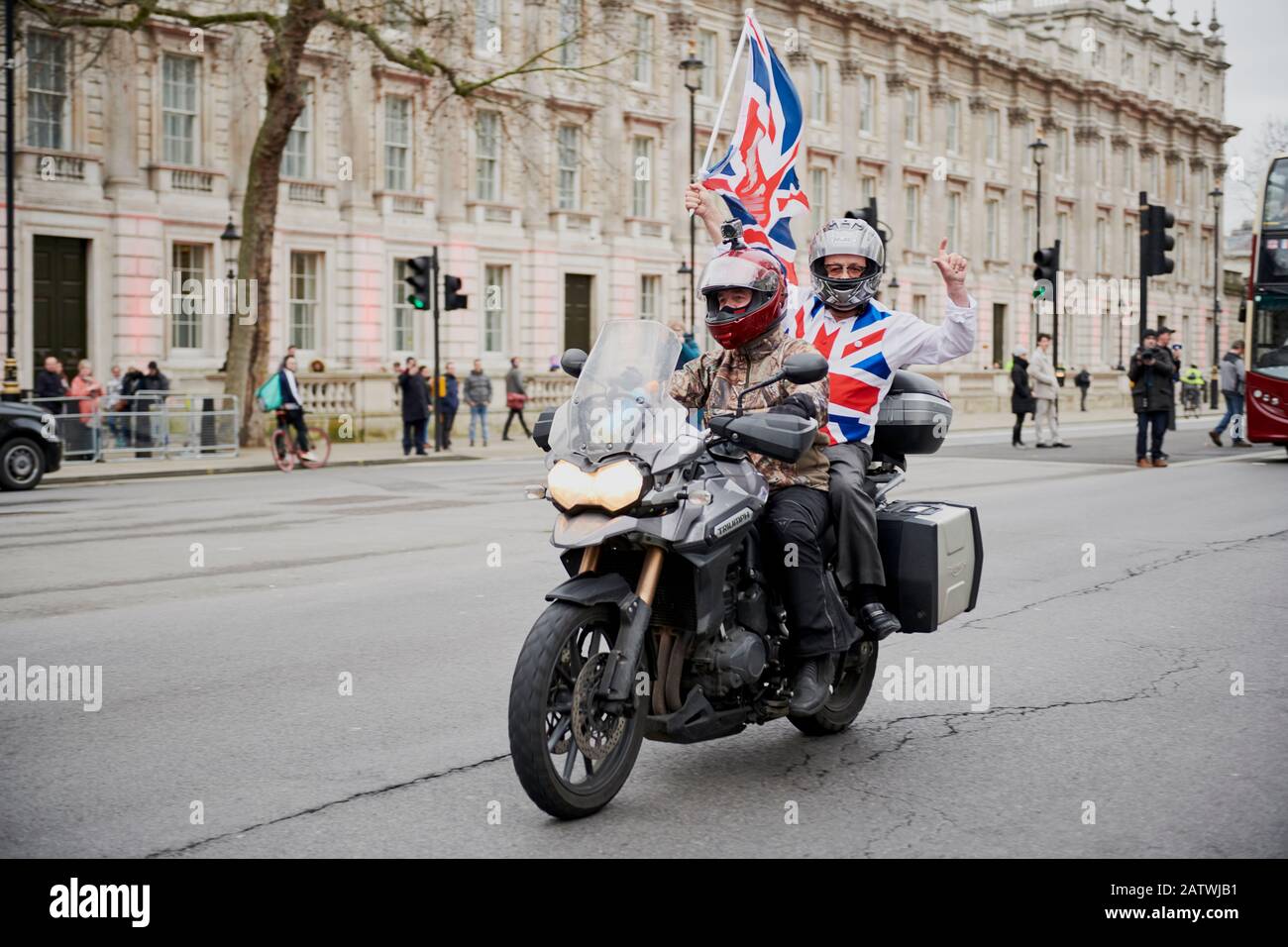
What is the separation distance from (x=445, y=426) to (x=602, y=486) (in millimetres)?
25247

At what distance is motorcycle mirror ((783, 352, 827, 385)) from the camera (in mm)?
4719

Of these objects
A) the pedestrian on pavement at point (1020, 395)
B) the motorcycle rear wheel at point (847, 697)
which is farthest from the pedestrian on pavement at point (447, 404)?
the motorcycle rear wheel at point (847, 697)

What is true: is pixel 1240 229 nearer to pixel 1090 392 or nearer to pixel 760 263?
pixel 1090 392

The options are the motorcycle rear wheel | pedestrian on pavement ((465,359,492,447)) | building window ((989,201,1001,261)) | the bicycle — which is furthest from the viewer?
building window ((989,201,1001,261))

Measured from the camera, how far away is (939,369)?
5075cm

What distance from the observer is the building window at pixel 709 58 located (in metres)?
45.7

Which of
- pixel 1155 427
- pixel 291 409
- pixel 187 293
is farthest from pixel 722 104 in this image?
pixel 187 293

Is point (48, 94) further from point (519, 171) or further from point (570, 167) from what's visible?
point (570, 167)

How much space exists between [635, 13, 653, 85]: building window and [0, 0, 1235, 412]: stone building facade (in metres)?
0.11

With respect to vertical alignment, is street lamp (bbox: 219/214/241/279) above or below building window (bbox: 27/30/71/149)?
below

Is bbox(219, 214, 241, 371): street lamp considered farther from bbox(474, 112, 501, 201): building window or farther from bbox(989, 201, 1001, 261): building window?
bbox(989, 201, 1001, 261): building window

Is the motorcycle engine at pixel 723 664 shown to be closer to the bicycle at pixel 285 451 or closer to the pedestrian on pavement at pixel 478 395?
the bicycle at pixel 285 451

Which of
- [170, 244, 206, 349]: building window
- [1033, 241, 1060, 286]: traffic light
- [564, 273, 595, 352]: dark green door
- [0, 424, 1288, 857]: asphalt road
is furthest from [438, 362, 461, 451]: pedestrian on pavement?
[0, 424, 1288, 857]: asphalt road

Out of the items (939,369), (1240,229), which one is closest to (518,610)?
(939,369)
